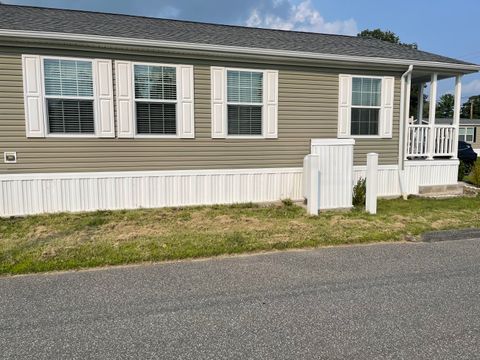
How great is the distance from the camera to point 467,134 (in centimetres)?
3184

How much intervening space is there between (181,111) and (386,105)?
5.08 metres

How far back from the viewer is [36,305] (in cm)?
338

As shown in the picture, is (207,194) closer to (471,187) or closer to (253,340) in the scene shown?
(253,340)

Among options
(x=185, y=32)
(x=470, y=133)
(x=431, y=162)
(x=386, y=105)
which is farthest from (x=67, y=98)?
(x=470, y=133)

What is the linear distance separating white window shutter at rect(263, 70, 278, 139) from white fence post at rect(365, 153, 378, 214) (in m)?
2.26

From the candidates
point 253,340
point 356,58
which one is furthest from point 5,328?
point 356,58

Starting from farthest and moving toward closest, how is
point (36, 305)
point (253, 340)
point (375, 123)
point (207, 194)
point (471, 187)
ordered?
point (471, 187)
point (375, 123)
point (207, 194)
point (36, 305)
point (253, 340)

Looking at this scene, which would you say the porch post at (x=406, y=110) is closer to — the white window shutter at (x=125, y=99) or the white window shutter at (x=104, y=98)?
the white window shutter at (x=125, y=99)

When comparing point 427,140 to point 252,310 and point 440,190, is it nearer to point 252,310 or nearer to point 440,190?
point 440,190

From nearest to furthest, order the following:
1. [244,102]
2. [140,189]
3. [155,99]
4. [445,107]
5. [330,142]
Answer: [330,142] → [155,99] → [140,189] → [244,102] → [445,107]

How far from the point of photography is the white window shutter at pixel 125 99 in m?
7.23

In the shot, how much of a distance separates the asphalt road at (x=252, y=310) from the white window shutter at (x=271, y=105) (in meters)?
4.14

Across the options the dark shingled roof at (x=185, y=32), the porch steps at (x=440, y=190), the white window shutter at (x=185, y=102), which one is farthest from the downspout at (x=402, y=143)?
the white window shutter at (x=185, y=102)

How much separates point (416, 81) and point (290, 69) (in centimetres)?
507
